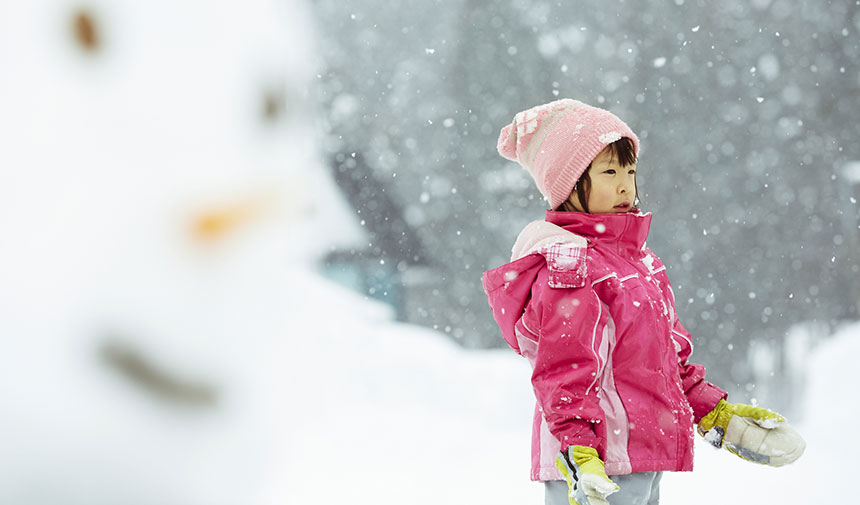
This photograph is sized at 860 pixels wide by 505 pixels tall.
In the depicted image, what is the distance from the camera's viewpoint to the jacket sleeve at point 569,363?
0.97m

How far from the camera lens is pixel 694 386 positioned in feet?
3.97

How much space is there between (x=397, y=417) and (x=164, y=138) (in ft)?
4.93

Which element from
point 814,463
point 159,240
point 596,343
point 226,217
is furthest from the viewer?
point 226,217

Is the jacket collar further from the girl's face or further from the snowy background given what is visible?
the snowy background

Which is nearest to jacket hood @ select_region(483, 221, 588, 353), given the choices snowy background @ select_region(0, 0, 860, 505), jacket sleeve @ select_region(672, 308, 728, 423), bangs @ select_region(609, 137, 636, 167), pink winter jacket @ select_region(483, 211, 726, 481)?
pink winter jacket @ select_region(483, 211, 726, 481)

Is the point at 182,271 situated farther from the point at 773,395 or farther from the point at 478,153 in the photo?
the point at 773,395

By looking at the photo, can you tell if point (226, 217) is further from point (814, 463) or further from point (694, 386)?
point (814, 463)

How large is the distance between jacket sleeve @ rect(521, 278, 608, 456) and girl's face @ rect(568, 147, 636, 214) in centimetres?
17

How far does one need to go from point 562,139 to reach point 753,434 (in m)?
0.55

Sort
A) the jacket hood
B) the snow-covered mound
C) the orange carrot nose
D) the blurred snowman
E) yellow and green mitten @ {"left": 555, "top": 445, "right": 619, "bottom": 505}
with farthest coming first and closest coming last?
the orange carrot nose < the blurred snowman < the snow-covered mound < the jacket hood < yellow and green mitten @ {"left": 555, "top": 445, "right": 619, "bottom": 505}

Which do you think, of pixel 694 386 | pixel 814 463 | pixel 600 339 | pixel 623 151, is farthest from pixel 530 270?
pixel 814 463

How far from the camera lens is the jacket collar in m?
1.09

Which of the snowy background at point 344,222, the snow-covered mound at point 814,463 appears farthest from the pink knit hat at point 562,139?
the snowy background at point 344,222

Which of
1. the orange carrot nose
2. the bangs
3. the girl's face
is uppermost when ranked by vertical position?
the orange carrot nose
